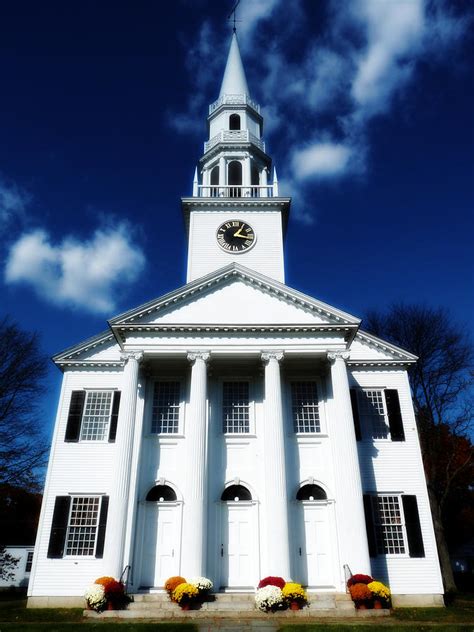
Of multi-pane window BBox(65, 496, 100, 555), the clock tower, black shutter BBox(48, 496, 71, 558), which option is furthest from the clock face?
black shutter BBox(48, 496, 71, 558)

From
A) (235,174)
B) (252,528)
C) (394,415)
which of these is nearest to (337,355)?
(394,415)

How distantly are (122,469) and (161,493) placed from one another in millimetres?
2413

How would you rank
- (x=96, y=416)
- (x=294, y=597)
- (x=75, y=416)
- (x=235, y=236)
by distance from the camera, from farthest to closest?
(x=235, y=236), (x=96, y=416), (x=75, y=416), (x=294, y=597)

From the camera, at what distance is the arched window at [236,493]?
60.6 feet

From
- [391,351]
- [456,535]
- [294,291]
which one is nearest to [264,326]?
[294,291]

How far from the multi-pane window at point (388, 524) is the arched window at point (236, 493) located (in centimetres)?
488

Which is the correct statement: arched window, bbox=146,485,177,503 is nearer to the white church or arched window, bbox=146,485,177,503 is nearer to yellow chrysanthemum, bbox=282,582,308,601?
the white church

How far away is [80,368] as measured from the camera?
21.0m

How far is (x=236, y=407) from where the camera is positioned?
786 inches

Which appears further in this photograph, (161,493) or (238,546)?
(161,493)

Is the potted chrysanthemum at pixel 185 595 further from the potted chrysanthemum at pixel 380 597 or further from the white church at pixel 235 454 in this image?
the potted chrysanthemum at pixel 380 597

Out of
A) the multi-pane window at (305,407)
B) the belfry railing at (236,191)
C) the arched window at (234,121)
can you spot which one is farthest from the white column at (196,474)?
the arched window at (234,121)

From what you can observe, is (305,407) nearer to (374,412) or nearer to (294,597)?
(374,412)

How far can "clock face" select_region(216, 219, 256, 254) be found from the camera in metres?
26.1
